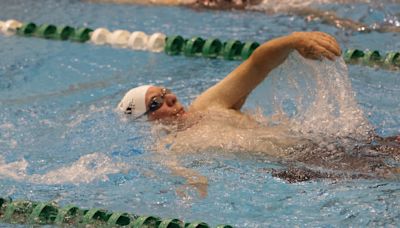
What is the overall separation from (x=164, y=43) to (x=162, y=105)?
78.2 inches

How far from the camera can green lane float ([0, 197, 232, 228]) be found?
353cm

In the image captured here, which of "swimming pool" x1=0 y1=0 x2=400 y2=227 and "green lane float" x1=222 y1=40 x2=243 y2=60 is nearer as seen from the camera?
"swimming pool" x1=0 y1=0 x2=400 y2=227

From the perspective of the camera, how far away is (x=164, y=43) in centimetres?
633

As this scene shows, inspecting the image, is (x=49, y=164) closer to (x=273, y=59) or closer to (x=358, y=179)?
(x=273, y=59)

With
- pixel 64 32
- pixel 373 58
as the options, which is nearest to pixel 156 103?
pixel 373 58

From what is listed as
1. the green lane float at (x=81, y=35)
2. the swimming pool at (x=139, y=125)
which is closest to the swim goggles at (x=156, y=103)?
the swimming pool at (x=139, y=125)

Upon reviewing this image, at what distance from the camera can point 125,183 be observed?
4117 mm

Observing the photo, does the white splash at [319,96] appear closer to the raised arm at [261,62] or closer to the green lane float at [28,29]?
the raised arm at [261,62]

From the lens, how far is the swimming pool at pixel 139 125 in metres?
3.77

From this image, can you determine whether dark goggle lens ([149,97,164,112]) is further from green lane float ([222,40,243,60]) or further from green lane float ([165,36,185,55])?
green lane float ([165,36,185,55])

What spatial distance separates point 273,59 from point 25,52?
261 centimetres

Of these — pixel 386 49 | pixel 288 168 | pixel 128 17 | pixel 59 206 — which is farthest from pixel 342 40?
pixel 59 206

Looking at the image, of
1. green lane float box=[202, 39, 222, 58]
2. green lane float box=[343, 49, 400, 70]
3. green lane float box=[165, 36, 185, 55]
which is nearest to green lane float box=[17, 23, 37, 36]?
green lane float box=[165, 36, 185, 55]

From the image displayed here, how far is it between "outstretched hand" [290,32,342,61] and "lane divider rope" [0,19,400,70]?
1568mm
